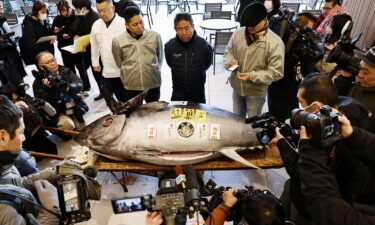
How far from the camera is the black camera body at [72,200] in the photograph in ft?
4.33

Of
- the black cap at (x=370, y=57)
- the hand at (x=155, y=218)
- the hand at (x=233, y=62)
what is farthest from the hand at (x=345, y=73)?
the hand at (x=155, y=218)

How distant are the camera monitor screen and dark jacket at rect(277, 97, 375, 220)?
0.99 m

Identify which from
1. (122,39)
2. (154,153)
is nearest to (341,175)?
(154,153)

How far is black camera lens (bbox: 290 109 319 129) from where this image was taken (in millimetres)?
1200

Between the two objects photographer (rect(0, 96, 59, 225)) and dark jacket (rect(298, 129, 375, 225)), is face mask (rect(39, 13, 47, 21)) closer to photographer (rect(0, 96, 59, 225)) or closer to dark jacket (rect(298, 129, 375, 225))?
photographer (rect(0, 96, 59, 225))

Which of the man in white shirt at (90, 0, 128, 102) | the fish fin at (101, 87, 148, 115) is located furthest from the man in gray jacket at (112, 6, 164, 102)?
the fish fin at (101, 87, 148, 115)

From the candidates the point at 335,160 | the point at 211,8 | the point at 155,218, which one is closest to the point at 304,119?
the point at 335,160

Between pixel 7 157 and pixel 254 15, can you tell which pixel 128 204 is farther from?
pixel 254 15

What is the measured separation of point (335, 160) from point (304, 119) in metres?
0.39

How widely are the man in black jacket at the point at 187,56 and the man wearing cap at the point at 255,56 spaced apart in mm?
243

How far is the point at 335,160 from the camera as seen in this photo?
149 centimetres

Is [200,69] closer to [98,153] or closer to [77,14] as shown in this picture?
[98,153]

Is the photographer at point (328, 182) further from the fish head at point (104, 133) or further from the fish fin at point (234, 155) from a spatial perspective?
the fish head at point (104, 133)

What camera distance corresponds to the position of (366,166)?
138 cm
